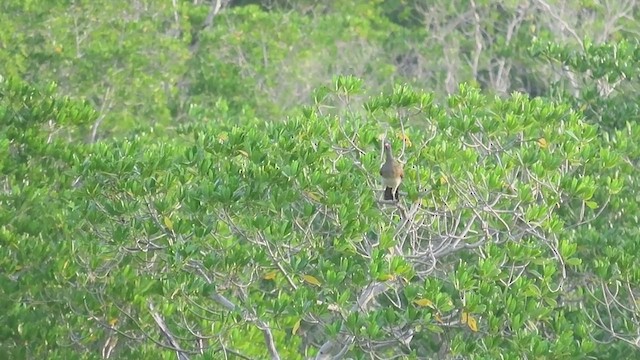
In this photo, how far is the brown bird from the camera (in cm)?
567

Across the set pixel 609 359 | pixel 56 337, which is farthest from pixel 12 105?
pixel 609 359

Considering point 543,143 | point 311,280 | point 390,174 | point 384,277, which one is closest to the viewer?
point 384,277

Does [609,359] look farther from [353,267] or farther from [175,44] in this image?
[175,44]

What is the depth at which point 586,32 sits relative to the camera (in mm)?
15406

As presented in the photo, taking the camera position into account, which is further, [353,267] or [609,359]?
[609,359]

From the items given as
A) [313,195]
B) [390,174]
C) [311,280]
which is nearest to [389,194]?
[390,174]

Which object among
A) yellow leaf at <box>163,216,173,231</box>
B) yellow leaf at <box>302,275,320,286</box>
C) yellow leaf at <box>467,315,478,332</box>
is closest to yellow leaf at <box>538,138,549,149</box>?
yellow leaf at <box>467,315,478,332</box>

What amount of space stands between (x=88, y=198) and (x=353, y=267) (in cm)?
150

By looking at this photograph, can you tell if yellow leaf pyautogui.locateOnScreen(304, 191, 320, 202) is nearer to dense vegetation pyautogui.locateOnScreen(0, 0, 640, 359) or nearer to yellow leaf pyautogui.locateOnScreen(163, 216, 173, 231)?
dense vegetation pyautogui.locateOnScreen(0, 0, 640, 359)

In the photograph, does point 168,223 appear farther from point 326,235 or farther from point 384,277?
point 384,277

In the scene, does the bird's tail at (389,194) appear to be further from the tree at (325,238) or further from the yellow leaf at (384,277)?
the yellow leaf at (384,277)

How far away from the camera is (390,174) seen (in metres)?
5.68

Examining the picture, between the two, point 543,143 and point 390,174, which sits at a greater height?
point 390,174

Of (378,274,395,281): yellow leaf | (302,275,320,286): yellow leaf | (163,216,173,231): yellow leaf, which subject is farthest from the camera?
(163,216,173,231): yellow leaf
